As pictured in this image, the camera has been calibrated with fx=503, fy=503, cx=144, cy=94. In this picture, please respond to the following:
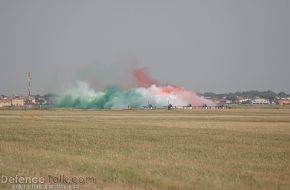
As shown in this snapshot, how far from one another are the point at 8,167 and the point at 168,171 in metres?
7.37

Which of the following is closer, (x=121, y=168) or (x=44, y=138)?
(x=121, y=168)

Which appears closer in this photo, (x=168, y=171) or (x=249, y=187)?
(x=249, y=187)

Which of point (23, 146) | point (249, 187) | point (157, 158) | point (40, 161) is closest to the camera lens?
point (249, 187)

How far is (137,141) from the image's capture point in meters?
37.8

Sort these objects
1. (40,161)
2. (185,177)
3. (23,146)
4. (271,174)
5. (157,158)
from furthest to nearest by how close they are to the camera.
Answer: (23,146) → (157,158) → (40,161) → (271,174) → (185,177)

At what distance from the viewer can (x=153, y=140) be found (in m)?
39.1

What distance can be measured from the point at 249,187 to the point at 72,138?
2225 centimetres

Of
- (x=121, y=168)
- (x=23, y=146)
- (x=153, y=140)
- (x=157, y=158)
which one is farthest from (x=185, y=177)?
(x=153, y=140)

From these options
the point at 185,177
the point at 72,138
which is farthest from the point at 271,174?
the point at 72,138

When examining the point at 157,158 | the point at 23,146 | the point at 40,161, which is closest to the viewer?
the point at 40,161

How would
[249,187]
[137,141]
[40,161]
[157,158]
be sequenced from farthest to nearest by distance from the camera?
[137,141]
[157,158]
[40,161]
[249,187]

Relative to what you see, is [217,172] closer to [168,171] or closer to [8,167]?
[168,171]

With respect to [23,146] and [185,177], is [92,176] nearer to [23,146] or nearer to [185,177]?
[185,177]

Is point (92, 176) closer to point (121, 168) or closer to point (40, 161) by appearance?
point (121, 168)
